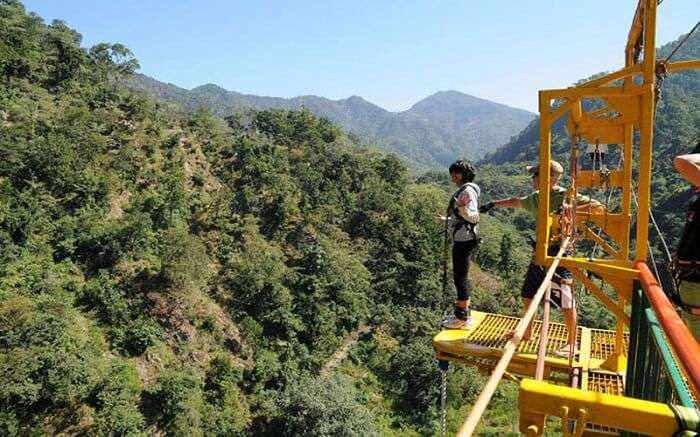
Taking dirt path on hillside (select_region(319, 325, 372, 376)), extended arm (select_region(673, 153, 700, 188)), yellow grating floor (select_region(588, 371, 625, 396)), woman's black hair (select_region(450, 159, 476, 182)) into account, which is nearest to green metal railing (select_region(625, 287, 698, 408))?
extended arm (select_region(673, 153, 700, 188))

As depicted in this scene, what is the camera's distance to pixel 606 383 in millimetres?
3961

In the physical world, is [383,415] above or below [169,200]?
below

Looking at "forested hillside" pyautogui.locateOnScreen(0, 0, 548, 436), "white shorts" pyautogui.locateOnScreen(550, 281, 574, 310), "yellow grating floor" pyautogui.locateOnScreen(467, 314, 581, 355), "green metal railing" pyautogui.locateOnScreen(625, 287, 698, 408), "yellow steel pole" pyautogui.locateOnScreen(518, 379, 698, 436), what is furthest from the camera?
"forested hillside" pyautogui.locateOnScreen(0, 0, 548, 436)

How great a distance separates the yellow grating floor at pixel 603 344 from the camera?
447cm

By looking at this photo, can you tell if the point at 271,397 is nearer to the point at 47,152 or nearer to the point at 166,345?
the point at 166,345

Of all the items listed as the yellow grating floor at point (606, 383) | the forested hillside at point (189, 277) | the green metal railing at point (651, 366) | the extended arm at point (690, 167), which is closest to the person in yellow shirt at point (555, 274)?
the yellow grating floor at point (606, 383)

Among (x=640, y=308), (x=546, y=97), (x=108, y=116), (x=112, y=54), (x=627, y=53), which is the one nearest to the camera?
(x=640, y=308)

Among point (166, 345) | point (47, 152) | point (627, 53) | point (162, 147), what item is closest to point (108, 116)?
point (162, 147)

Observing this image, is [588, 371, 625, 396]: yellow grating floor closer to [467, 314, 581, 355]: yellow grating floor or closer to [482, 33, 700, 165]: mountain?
[467, 314, 581, 355]: yellow grating floor

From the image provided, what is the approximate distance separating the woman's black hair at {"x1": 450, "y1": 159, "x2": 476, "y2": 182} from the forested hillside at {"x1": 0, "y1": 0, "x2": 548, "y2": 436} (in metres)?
18.1

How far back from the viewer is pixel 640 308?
2533 millimetres

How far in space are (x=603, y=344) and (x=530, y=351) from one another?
84 cm

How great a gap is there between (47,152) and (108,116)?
20.1ft

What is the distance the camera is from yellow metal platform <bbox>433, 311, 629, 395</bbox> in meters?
4.08
